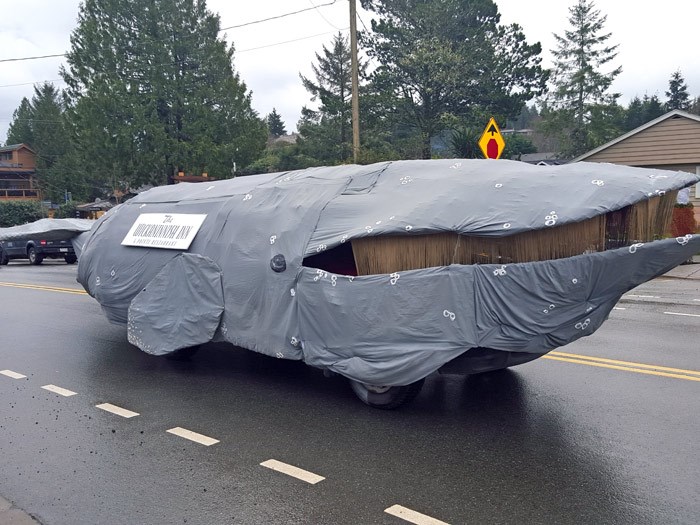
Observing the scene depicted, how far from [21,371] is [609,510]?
631 cm

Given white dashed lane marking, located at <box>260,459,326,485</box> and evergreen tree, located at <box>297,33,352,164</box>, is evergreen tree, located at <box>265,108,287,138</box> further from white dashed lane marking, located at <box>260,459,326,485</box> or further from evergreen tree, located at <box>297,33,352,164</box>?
white dashed lane marking, located at <box>260,459,326,485</box>

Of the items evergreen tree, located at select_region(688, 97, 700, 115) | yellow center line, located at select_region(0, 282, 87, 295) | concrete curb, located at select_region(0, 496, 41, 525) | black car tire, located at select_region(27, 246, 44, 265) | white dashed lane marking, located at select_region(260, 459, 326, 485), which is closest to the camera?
concrete curb, located at select_region(0, 496, 41, 525)

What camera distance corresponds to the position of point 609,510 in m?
3.73

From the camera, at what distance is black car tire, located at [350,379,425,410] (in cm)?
542

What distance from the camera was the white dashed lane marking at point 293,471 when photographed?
4.23 meters

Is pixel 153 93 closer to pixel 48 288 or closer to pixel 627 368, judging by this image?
pixel 48 288

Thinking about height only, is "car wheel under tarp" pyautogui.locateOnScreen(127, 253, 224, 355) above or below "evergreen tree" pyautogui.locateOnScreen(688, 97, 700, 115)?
below

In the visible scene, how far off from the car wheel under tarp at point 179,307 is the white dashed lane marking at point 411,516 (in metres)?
3.14

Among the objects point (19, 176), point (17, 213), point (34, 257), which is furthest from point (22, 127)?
point (34, 257)

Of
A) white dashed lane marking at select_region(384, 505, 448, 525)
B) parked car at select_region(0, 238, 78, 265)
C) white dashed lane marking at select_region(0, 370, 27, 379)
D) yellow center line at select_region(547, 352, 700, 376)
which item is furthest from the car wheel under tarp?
parked car at select_region(0, 238, 78, 265)

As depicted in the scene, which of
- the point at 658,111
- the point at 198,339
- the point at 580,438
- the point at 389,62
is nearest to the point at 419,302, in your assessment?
the point at 580,438

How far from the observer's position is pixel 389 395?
5.45 metres

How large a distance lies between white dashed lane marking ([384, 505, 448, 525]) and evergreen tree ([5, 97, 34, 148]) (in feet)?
246

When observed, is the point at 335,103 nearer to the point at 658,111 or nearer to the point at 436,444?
the point at 658,111
